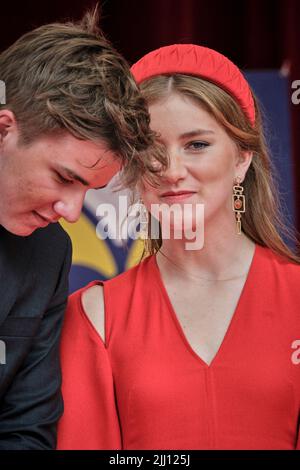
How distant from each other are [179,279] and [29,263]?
0.35 m

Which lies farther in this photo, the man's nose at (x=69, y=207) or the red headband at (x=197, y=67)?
the red headband at (x=197, y=67)

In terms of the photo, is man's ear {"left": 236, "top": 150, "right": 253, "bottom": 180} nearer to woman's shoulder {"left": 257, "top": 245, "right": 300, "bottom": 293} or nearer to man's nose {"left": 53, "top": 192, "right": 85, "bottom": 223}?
woman's shoulder {"left": 257, "top": 245, "right": 300, "bottom": 293}

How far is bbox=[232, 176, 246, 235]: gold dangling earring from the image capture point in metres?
1.76

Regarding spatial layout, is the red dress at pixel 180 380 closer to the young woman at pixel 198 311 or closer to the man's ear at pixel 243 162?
the young woman at pixel 198 311

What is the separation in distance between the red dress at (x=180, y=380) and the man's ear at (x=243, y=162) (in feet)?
0.76

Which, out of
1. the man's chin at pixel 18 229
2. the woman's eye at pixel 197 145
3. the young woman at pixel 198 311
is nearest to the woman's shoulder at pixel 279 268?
the young woman at pixel 198 311

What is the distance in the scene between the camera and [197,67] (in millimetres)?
1692

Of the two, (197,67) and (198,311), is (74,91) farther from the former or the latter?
(198,311)

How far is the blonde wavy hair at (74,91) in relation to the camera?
1.37 meters

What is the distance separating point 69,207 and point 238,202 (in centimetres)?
49

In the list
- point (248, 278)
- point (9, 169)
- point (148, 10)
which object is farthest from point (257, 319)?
point (148, 10)

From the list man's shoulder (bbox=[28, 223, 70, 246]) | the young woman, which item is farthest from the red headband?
man's shoulder (bbox=[28, 223, 70, 246])
